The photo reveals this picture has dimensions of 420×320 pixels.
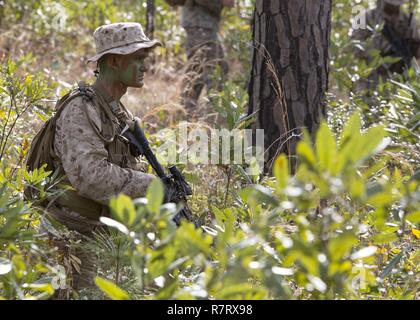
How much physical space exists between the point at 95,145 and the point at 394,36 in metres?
6.24

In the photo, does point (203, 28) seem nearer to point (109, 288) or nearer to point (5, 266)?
point (5, 266)

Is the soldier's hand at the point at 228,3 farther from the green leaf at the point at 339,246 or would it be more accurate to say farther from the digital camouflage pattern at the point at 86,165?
the green leaf at the point at 339,246

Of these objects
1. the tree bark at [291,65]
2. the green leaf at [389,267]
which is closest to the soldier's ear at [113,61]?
the tree bark at [291,65]

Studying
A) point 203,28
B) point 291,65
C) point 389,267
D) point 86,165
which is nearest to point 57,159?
point 86,165

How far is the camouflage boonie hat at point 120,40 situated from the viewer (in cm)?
359

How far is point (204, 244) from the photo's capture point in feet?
6.54

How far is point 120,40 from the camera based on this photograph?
3.62 meters
